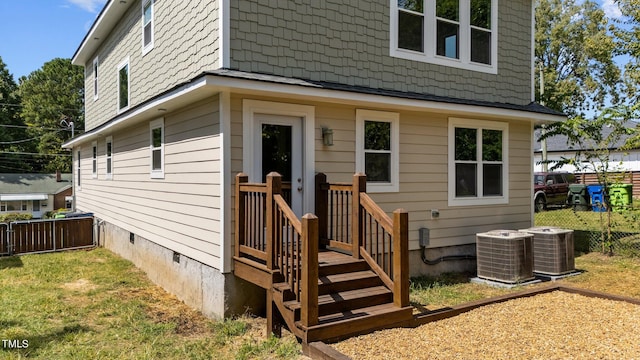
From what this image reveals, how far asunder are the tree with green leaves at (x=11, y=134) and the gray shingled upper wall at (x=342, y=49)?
42.2 m

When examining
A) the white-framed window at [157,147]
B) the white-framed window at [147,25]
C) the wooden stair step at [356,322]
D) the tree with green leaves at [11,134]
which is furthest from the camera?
the tree with green leaves at [11,134]

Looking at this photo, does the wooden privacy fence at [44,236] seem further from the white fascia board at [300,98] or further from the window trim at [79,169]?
the white fascia board at [300,98]

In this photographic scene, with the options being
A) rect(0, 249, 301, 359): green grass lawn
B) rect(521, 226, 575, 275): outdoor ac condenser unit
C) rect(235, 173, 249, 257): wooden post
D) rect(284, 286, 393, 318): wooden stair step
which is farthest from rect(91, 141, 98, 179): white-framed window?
rect(521, 226, 575, 275): outdoor ac condenser unit

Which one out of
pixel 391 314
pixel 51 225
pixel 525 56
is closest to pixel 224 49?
pixel 391 314

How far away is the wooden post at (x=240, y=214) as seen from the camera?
233 inches

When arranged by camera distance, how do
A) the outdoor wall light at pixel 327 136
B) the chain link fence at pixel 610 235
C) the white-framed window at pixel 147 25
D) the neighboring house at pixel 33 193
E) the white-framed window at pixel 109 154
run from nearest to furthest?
the outdoor wall light at pixel 327 136 → the white-framed window at pixel 147 25 → the chain link fence at pixel 610 235 → the white-framed window at pixel 109 154 → the neighboring house at pixel 33 193

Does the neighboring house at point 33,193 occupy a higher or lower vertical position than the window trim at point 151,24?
lower

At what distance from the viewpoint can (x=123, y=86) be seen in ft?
36.7

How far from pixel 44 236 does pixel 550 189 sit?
763 inches

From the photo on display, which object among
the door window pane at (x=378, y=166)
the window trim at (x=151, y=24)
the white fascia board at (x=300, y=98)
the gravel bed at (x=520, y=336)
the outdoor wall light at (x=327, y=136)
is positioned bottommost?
the gravel bed at (x=520, y=336)

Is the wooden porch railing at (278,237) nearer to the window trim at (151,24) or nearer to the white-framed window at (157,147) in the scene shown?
the white-framed window at (157,147)

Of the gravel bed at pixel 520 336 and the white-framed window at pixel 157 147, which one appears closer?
the gravel bed at pixel 520 336

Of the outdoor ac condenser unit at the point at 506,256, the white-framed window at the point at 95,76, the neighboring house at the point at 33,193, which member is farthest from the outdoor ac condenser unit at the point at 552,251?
the neighboring house at the point at 33,193

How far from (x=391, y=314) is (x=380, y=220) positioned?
110cm
